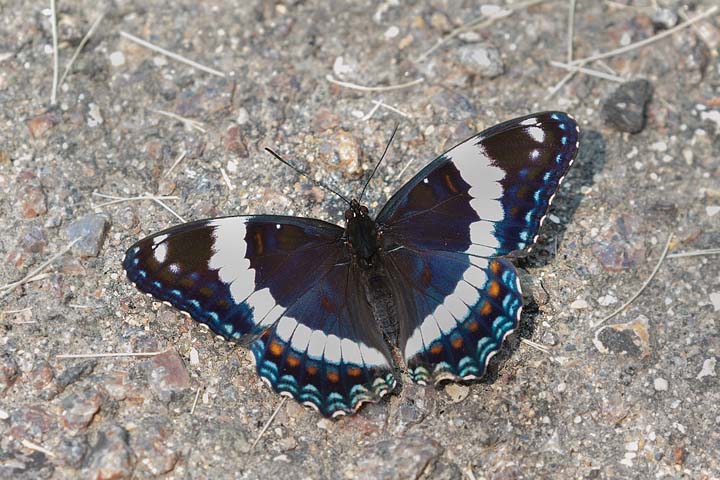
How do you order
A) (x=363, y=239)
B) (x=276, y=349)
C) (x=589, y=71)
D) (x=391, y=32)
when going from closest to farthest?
(x=276, y=349), (x=363, y=239), (x=589, y=71), (x=391, y=32)

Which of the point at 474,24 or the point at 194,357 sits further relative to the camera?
the point at 474,24

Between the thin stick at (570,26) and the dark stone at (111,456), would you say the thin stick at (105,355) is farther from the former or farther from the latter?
the thin stick at (570,26)

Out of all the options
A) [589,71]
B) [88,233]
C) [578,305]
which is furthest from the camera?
[589,71]

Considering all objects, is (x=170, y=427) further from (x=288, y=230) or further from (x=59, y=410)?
(x=288, y=230)

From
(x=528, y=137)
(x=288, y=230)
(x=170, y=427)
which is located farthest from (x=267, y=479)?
(x=528, y=137)

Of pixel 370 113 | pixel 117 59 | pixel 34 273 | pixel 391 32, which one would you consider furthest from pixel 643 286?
pixel 117 59

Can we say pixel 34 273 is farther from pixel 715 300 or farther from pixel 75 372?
pixel 715 300
